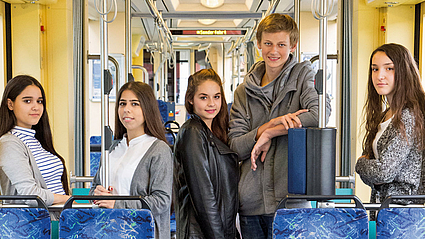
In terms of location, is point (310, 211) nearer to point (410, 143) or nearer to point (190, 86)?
point (410, 143)

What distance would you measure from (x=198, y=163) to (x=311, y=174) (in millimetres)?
494

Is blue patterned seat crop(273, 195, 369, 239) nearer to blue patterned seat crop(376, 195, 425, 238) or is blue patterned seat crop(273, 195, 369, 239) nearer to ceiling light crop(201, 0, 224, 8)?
blue patterned seat crop(376, 195, 425, 238)

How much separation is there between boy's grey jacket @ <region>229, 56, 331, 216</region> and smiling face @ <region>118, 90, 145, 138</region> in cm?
47

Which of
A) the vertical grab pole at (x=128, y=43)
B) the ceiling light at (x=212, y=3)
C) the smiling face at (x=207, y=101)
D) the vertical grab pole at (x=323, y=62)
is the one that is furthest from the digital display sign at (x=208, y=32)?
the vertical grab pole at (x=323, y=62)

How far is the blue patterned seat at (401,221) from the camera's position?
1498mm

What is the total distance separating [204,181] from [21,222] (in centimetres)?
76

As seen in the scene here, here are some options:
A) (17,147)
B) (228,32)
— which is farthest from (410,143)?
(228,32)

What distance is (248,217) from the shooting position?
1.74 m

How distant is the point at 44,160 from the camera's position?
2244 millimetres

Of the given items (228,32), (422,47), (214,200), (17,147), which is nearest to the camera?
(214,200)

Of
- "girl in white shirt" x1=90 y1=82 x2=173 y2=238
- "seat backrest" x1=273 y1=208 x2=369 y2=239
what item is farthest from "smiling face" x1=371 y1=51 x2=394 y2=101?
"girl in white shirt" x1=90 y1=82 x2=173 y2=238

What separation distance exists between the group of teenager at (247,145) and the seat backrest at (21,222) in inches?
9.1

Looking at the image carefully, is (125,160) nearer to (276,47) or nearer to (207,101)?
(207,101)

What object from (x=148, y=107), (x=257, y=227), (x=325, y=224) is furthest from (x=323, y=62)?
(x=148, y=107)
